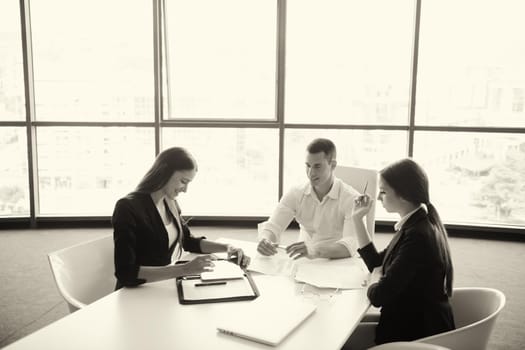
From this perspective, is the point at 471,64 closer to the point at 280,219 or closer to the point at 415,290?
the point at 280,219

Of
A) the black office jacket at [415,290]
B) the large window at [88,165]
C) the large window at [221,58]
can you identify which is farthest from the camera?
the large window at [88,165]

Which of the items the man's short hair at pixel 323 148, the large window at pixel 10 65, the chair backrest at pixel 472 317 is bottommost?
the chair backrest at pixel 472 317

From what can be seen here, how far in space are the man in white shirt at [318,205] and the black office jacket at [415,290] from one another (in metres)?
0.89

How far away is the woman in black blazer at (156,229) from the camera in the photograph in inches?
80.1

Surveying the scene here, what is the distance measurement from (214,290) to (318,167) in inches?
46.3

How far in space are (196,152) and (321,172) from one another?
3.03 metres

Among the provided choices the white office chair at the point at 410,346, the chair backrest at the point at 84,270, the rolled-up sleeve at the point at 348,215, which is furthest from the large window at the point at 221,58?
the white office chair at the point at 410,346

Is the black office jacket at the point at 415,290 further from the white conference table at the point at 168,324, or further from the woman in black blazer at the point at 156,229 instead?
the woman in black blazer at the point at 156,229

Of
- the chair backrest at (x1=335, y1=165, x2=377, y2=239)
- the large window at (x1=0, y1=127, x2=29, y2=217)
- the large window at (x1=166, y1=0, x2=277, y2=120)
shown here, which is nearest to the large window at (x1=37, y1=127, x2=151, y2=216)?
the large window at (x1=0, y1=127, x2=29, y2=217)

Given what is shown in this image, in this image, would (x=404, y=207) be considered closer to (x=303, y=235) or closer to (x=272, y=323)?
(x=272, y=323)

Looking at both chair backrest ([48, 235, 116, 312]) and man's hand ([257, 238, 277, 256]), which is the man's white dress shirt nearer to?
man's hand ([257, 238, 277, 256])

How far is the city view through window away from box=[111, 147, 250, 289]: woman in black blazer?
124 inches

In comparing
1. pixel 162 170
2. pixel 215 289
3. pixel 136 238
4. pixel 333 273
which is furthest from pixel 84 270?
pixel 333 273

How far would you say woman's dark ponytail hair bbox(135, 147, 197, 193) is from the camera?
229cm
